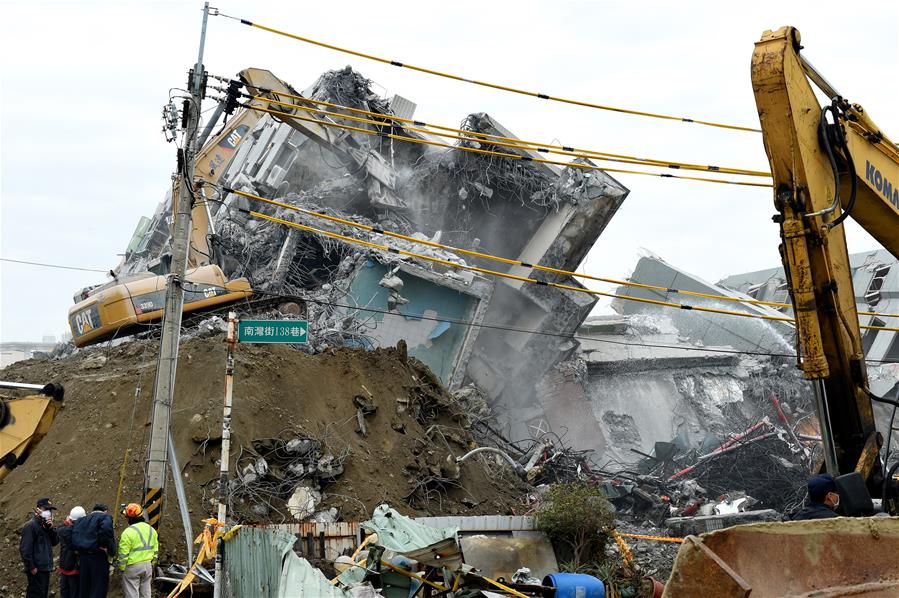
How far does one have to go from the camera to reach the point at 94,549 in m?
10.0

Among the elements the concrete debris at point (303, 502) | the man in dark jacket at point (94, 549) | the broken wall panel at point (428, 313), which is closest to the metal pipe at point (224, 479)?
the man in dark jacket at point (94, 549)

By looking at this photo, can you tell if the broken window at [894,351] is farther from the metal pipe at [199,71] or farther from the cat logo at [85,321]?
the metal pipe at [199,71]

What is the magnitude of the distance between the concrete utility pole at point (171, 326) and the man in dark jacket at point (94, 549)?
110 centimetres

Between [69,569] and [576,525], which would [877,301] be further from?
[69,569]

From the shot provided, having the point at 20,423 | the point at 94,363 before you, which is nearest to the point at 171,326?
the point at 20,423

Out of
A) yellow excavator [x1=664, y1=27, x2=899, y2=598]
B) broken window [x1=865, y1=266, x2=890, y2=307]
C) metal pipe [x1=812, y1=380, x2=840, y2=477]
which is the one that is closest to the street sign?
yellow excavator [x1=664, y1=27, x2=899, y2=598]

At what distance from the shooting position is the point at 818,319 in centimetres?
865

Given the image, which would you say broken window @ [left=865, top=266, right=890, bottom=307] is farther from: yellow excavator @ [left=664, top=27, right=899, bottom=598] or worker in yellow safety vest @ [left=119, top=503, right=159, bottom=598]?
worker in yellow safety vest @ [left=119, top=503, right=159, bottom=598]

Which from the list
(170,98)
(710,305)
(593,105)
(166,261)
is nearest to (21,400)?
(170,98)

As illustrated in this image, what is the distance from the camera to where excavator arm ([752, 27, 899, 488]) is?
27.9 ft

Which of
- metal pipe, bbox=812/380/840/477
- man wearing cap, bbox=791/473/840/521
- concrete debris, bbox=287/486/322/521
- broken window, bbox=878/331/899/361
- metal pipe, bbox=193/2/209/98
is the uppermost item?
metal pipe, bbox=193/2/209/98

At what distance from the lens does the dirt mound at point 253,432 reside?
1334 cm

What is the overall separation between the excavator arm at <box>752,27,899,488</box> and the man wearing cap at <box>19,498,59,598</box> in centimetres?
890

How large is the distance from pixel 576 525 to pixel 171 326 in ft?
19.7
